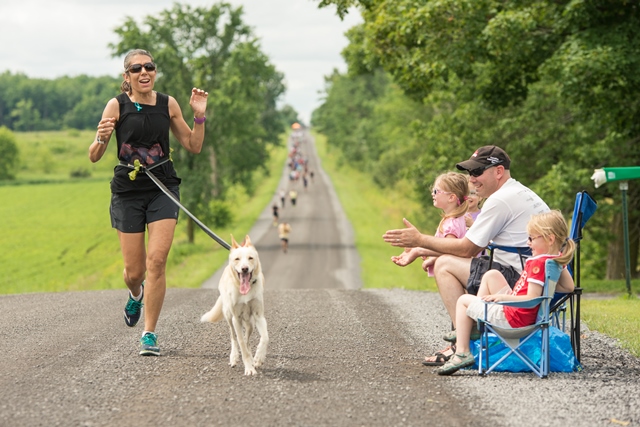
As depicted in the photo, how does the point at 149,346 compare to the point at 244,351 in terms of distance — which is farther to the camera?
the point at 149,346

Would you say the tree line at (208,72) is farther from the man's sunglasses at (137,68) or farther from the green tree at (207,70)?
the man's sunglasses at (137,68)

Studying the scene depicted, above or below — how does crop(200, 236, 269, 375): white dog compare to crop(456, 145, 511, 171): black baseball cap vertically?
below

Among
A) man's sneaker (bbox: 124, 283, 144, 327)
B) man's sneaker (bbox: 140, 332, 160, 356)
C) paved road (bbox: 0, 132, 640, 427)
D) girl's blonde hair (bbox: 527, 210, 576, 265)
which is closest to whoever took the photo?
paved road (bbox: 0, 132, 640, 427)

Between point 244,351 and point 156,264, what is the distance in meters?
1.48

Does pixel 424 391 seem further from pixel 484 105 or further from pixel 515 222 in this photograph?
pixel 484 105

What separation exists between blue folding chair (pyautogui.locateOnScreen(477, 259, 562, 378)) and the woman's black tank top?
131 inches

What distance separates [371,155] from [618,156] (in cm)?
7123

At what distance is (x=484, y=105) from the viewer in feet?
79.6

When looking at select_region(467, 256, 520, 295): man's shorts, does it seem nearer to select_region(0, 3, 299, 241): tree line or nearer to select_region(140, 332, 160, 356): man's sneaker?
select_region(140, 332, 160, 356): man's sneaker

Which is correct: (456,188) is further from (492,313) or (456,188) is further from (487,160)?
(492,313)

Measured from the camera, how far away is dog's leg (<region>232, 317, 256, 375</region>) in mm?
7074

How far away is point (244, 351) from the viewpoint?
7.16 metres

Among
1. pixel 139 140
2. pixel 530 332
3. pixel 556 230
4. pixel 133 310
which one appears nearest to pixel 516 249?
pixel 556 230

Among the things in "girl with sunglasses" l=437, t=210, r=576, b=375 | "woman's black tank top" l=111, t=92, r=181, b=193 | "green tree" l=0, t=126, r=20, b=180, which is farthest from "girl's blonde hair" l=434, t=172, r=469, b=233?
"green tree" l=0, t=126, r=20, b=180
